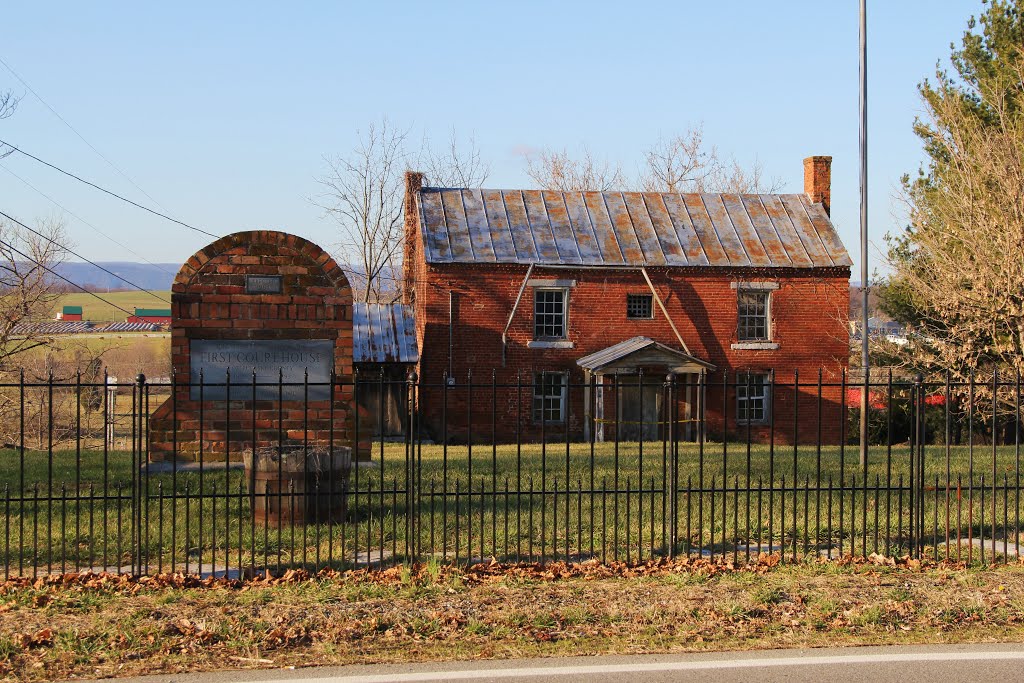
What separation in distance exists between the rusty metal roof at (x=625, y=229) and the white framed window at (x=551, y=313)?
1003 millimetres

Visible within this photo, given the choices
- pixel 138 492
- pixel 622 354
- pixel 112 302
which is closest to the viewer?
pixel 138 492

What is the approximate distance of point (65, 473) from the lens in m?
14.3

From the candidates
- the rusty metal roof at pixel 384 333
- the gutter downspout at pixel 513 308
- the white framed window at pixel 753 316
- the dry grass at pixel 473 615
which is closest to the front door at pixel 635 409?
the white framed window at pixel 753 316

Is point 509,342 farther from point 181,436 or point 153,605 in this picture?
point 153,605

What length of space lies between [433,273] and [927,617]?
21.3m

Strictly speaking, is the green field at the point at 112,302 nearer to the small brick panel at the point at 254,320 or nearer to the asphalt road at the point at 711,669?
the small brick panel at the point at 254,320

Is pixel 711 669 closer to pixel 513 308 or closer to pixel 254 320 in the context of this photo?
pixel 254 320

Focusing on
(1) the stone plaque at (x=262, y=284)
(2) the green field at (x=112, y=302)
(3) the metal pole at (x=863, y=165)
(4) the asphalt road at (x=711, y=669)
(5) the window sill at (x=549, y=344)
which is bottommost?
(4) the asphalt road at (x=711, y=669)

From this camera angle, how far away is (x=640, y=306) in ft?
96.7

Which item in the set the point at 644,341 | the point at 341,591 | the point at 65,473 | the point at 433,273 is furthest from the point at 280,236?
the point at 644,341

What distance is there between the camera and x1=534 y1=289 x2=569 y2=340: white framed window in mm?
28922

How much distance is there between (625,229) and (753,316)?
443 cm

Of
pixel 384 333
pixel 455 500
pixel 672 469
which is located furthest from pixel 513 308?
pixel 672 469

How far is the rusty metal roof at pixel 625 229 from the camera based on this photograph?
28.9 meters
